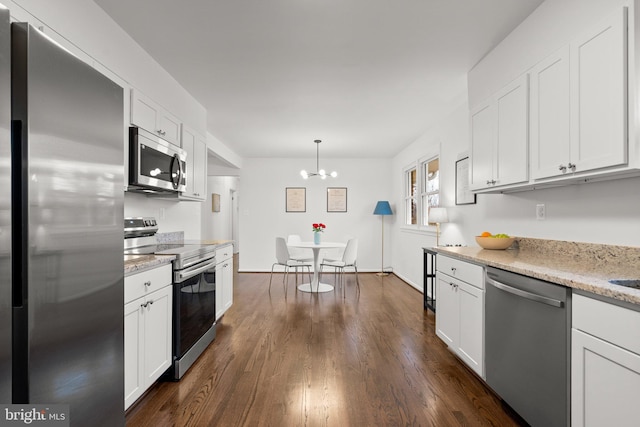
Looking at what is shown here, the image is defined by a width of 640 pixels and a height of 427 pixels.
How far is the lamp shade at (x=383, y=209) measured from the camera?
266 inches

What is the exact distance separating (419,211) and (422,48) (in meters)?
3.31

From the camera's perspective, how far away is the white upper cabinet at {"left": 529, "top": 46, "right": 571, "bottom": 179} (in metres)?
1.86

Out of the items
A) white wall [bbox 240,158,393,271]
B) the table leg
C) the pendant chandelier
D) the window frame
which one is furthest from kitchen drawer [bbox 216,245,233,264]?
white wall [bbox 240,158,393,271]

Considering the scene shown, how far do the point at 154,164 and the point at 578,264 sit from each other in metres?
2.87

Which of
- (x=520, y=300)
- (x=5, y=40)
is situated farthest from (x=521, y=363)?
(x=5, y=40)

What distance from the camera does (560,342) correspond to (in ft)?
4.91

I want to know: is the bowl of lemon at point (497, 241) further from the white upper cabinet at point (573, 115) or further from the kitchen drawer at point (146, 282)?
the kitchen drawer at point (146, 282)

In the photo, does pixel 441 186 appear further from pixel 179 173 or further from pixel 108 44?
pixel 108 44

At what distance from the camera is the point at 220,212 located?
9445mm

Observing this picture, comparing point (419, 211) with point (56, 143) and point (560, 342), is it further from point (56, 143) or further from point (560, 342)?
point (56, 143)

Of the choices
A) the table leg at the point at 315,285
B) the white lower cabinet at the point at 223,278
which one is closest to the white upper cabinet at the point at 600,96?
the white lower cabinet at the point at 223,278

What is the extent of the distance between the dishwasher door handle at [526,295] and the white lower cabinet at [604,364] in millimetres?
86

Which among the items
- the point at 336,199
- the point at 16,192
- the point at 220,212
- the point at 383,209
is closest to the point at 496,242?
the point at 16,192

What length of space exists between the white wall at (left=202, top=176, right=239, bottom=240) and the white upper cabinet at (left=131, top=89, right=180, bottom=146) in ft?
16.9
